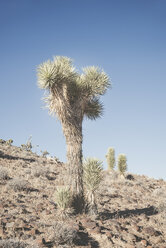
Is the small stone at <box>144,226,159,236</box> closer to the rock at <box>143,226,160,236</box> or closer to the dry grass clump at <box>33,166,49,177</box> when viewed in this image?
the rock at <box>143,226,160,236</box>

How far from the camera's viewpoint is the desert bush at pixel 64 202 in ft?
22.6

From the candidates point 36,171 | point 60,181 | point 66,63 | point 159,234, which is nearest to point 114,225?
point 159,234

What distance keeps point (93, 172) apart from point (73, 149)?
1136 mm

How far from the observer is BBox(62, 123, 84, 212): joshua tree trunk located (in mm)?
7645

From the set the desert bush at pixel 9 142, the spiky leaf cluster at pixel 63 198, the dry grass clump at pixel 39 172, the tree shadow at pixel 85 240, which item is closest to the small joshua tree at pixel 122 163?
the dry grass clump at pixel 39 172

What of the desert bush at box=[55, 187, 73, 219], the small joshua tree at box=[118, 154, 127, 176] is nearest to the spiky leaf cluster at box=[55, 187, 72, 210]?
the desert bush at box=[55, 187, 73, 219]

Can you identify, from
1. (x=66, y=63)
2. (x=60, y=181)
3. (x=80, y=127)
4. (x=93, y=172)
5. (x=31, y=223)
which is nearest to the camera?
(x=31, y=223)

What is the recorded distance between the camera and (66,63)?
897cm

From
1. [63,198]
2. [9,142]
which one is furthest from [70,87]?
[9,142]

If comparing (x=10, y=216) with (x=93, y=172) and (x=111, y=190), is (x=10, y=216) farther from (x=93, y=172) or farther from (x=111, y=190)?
→ (x=111, y=190)

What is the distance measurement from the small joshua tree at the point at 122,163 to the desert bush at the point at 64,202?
12.6 m

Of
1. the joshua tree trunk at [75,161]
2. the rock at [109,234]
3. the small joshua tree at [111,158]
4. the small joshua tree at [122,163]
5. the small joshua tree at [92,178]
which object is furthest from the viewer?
the small joshua tree at [111,158]

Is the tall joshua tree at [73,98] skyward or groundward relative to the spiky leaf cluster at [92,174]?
skyward

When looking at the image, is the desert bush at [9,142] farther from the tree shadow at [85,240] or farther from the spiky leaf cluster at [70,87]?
the tree shadow at [85,240]
